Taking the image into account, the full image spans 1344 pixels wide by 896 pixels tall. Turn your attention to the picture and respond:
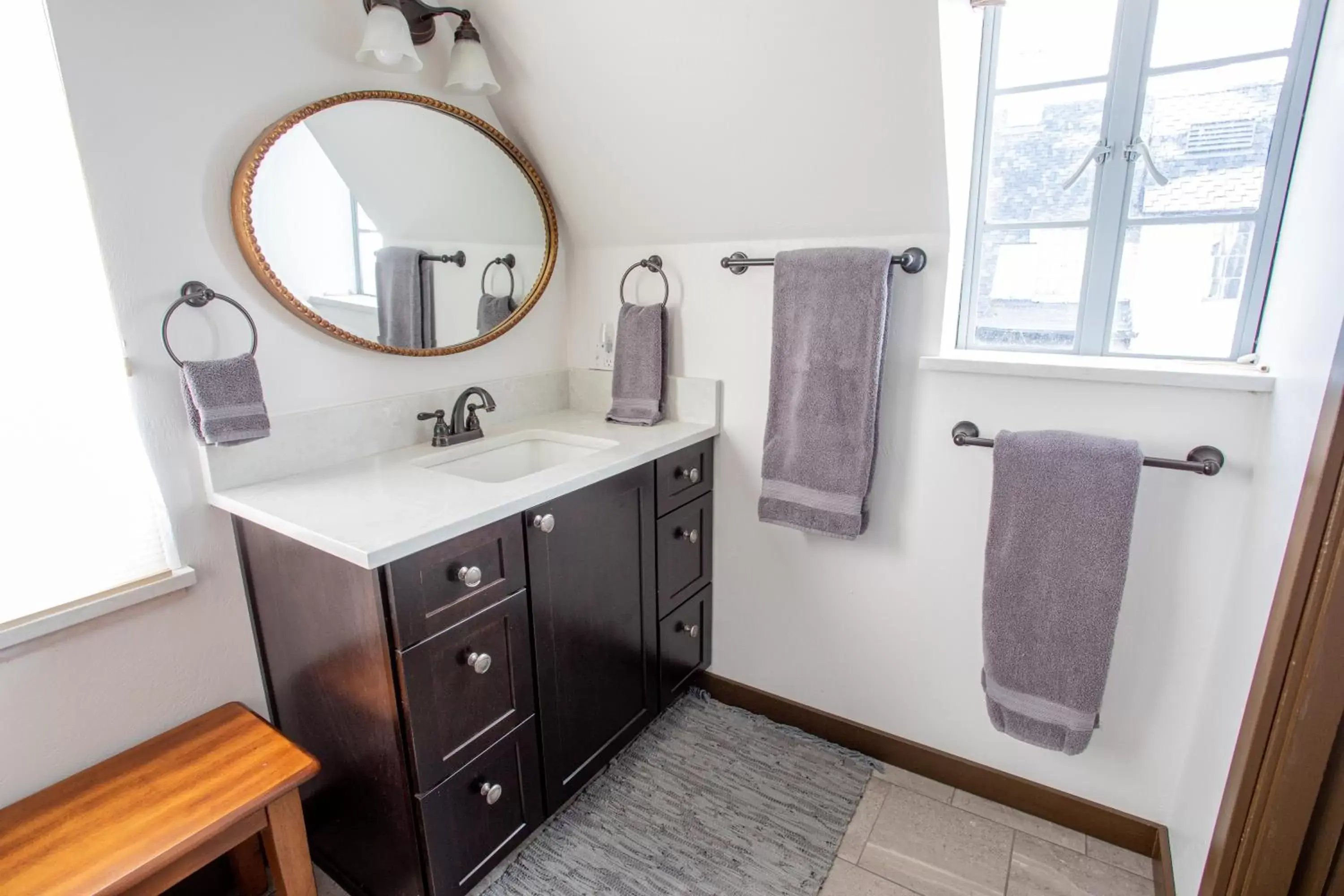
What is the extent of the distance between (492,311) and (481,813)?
1243 mm

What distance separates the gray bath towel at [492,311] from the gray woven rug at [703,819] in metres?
1.27

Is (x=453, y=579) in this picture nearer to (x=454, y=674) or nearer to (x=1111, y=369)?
(x=454, y=674)

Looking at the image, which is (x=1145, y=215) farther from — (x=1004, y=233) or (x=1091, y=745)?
(x=1091, y=745)

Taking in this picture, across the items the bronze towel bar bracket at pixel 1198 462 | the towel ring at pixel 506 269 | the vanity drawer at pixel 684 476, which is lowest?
the vanity drawer at pixel 684 476

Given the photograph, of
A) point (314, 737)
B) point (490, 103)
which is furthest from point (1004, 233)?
point (314, 737)

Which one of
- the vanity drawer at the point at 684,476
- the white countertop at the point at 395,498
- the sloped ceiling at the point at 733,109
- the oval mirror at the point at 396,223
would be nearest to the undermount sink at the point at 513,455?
the white countertop at the point at 395,498

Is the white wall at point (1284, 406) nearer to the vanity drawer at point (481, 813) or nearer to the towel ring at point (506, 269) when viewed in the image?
the vanity drawer at point (481, 813)

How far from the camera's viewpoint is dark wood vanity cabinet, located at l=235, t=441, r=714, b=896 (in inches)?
47.3

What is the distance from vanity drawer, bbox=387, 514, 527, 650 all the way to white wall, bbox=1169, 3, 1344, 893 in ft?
4.27

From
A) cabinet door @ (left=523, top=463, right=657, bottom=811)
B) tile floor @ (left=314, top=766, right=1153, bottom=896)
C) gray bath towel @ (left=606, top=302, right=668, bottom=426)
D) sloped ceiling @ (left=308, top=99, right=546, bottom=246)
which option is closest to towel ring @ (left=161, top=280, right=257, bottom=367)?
sloped ceiling @ (left=308, top=99, right=546, bottom=246)

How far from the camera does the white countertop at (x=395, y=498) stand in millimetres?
1142

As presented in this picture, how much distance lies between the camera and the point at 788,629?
6.43ft

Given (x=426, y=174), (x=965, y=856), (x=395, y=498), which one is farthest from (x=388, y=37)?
(x=965, y=856)

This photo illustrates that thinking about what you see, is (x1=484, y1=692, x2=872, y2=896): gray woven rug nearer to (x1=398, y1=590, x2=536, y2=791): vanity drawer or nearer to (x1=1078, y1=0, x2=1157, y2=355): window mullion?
(x1=398, y1=590, x2=536, y2=791): vanity drawer
